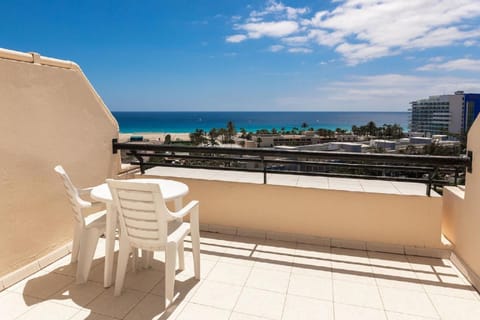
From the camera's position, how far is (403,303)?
2057 millimetres

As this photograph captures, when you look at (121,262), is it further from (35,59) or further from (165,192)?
(35,59)

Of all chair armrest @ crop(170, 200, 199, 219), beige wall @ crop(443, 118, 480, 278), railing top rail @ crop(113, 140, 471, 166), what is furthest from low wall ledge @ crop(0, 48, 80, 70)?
beige wall @ crop(443, 118, 480, 278)

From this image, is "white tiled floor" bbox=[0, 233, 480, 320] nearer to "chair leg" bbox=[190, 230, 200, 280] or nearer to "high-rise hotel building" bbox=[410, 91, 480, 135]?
"chair leg" bbox=[190, 230, 200, 280]

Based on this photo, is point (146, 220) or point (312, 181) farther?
point (312, 181)

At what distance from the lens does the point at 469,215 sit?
2.44 m

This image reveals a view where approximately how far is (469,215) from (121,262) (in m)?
2.86

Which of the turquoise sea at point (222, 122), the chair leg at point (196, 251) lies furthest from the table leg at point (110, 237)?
the turquoise sea at point (222, 122)

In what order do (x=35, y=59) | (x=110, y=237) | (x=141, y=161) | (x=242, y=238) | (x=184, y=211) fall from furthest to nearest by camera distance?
(x=141, y=161), (x=242, y=238), (x=35, y=59), (x=110, y=237), (x=184, y=211)

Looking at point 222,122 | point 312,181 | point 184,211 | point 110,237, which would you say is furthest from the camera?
point 222,122

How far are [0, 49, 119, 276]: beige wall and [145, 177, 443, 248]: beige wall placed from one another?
121 cm

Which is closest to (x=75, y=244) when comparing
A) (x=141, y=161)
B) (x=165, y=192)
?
(x=165, y=192)

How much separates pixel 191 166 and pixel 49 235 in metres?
1.60

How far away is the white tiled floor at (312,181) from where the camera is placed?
119 inches

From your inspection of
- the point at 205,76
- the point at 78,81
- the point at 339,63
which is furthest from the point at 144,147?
the point at 205,76
